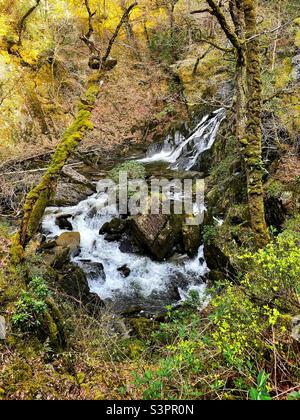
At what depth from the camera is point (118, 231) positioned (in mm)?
9844

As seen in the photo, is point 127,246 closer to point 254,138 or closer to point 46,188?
point 46,188

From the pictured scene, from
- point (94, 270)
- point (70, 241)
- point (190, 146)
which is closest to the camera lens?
point (94, 270)

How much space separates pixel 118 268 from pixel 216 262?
2885mm

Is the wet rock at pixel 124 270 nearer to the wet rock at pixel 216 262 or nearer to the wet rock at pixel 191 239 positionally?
the wet rock at pixel 191 239

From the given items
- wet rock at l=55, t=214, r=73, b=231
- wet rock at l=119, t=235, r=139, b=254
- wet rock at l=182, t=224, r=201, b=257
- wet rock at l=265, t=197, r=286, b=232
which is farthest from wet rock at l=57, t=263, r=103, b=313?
wet rock at l=265, t=197, r=286, b=232

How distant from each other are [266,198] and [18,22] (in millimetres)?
12482

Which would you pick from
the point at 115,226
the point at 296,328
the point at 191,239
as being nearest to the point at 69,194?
the point at 115,226

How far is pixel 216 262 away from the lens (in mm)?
8148

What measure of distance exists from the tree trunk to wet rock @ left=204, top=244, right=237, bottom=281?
151 cm

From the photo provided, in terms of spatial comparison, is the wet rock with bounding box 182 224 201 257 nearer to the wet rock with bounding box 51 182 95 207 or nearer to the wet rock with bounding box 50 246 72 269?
the wet rock with bounding box 50 246 72 269

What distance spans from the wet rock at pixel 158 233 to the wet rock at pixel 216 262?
108cm

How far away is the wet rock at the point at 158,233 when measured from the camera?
890 centimetres

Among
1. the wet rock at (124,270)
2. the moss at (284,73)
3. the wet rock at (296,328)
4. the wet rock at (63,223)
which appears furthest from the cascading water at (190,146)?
the wet rock at (296,328)
